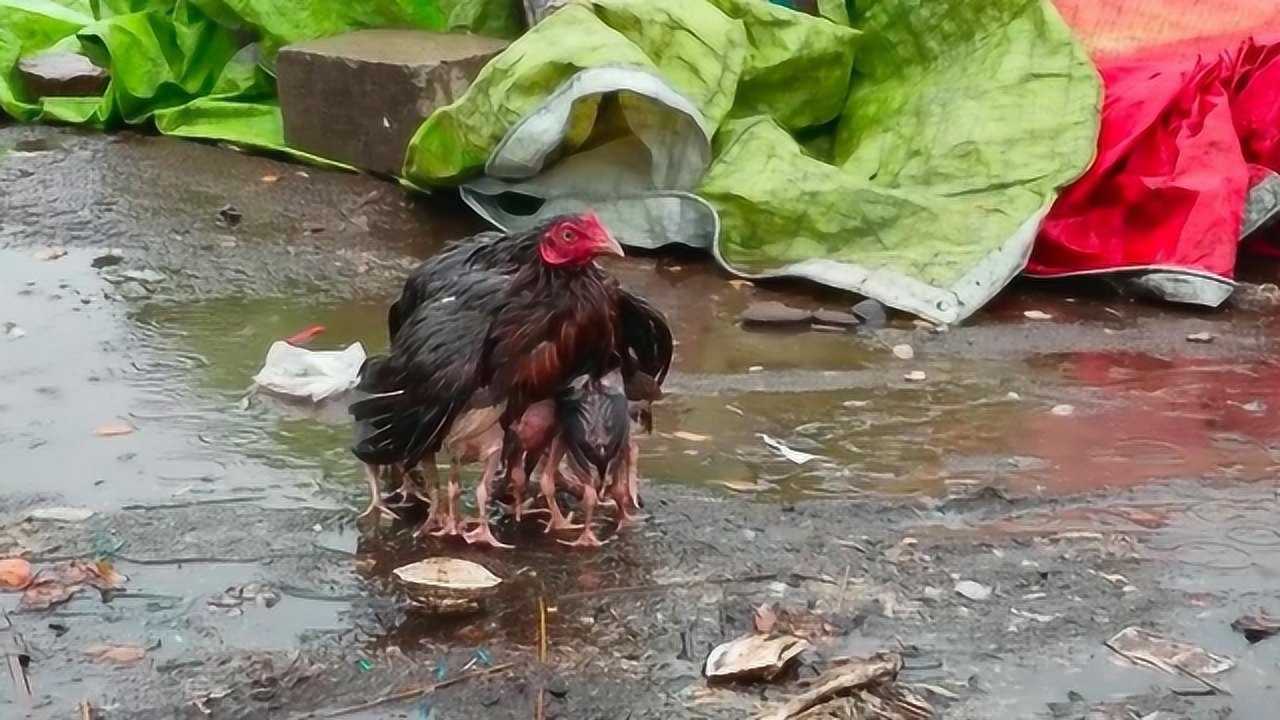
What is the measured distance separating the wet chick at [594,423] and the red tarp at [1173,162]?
9.41 ft

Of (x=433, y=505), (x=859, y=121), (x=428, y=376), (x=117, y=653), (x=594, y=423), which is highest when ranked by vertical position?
(x=859, y=121)

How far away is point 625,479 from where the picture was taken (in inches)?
144

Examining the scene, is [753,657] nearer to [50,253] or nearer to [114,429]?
[114,429]

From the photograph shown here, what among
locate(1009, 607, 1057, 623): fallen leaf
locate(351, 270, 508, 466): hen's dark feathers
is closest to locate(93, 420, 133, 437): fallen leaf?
locate(351, 270, 508, 466): hen's dark feathers

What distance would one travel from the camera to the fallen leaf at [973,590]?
341 centimetres

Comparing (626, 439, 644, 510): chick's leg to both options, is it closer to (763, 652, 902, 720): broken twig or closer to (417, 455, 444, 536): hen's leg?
(417, 455, 444, 536): hen's leg

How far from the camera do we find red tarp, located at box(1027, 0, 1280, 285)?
566 cm

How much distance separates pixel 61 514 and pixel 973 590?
2.16 m

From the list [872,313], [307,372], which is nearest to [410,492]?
[307,372]

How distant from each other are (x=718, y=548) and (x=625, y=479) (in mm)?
272

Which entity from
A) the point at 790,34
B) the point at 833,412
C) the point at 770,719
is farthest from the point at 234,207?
the point at 770,719

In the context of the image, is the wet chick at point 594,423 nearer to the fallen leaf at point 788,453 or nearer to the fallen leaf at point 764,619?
the fallen leaf at point 764,619

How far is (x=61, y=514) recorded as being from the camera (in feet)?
12.3

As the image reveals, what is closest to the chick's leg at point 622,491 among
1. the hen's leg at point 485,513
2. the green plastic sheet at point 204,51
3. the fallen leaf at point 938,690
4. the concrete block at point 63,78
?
the hen's leg at point 485,513
